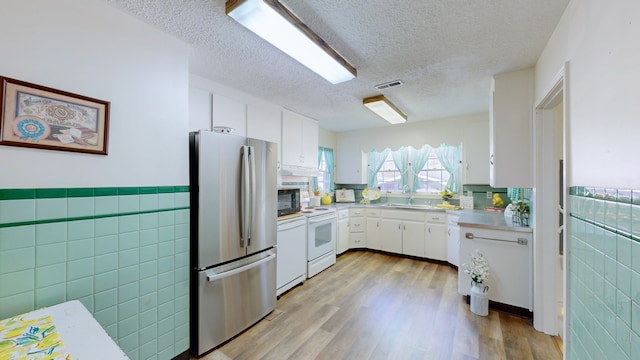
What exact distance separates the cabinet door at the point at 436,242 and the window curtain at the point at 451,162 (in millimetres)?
836

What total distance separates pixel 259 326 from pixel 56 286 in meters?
1.46

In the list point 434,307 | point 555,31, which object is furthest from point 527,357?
point 555,31

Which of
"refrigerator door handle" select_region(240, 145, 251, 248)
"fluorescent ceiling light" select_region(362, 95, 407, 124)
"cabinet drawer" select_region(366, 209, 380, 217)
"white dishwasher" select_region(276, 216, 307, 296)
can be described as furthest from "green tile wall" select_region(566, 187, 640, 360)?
"cabinet drawer" select_region(366, 209, 380, 217)

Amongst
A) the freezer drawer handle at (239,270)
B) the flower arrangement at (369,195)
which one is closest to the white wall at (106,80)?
the freezer drawer handle at (239,270)

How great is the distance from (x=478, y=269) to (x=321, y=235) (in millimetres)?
1895

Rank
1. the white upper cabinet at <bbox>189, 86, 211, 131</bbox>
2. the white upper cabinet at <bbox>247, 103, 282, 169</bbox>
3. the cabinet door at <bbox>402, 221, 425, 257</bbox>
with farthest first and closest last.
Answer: the cabinet door at <bbox>402, 221, 425, 257</bbox> < the white upper cabinet at <bbox>247, 103, 282, 169</bbox> < the white upper cabinet at <bbox>189, 86, 211, 131</bbox>

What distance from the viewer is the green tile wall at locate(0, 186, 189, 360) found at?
3.80 feet

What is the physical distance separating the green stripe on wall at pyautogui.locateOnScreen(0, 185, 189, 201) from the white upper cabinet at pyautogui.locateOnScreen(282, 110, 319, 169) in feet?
5.97

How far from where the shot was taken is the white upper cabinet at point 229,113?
2.44m

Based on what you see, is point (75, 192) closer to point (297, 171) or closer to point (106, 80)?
point (106, 80)

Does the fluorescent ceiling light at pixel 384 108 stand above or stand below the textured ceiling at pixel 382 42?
below

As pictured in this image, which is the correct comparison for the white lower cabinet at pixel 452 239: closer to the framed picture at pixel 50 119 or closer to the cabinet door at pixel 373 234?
the cabinet door at pixel 373 234

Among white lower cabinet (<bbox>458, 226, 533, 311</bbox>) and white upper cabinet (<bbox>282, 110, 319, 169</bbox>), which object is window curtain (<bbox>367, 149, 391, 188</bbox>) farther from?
white lower cabinet (<bbox>458, 226, 533, 311</bbox>)

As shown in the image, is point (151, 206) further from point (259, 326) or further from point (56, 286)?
point (259, 326)
